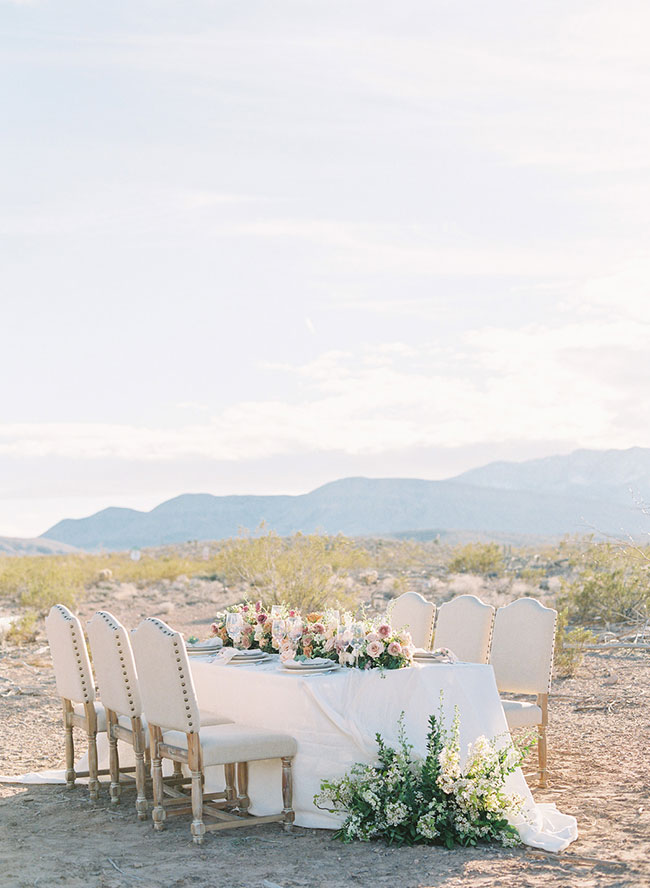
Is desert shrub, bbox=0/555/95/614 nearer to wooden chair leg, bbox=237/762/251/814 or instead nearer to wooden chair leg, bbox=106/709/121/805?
wooden chair leg, bbox=106/709/121/805

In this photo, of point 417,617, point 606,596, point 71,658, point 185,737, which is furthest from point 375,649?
point 606,596

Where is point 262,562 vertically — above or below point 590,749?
above

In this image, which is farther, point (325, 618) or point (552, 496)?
point (552, 496)

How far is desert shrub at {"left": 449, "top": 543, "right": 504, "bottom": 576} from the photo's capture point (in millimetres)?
25312

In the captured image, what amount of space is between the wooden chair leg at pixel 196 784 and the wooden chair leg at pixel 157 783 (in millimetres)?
393

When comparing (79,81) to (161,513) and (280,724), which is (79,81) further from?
(161,513)

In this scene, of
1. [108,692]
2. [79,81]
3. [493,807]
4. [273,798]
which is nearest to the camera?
[493,807]

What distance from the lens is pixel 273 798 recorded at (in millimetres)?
6289

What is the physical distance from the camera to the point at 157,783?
6113 mm

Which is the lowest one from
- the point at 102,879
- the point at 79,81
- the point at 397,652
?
the point at 102,879

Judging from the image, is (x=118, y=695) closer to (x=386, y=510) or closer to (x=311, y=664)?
(x=311, y=664)

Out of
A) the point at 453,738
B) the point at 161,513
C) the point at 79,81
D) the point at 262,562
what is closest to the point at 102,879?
the point at 453,738

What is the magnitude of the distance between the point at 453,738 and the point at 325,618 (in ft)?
3.91

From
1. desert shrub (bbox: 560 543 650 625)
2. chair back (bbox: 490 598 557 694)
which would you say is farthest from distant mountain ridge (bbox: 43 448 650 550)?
chair back (bbox: 490 598 557 694)
